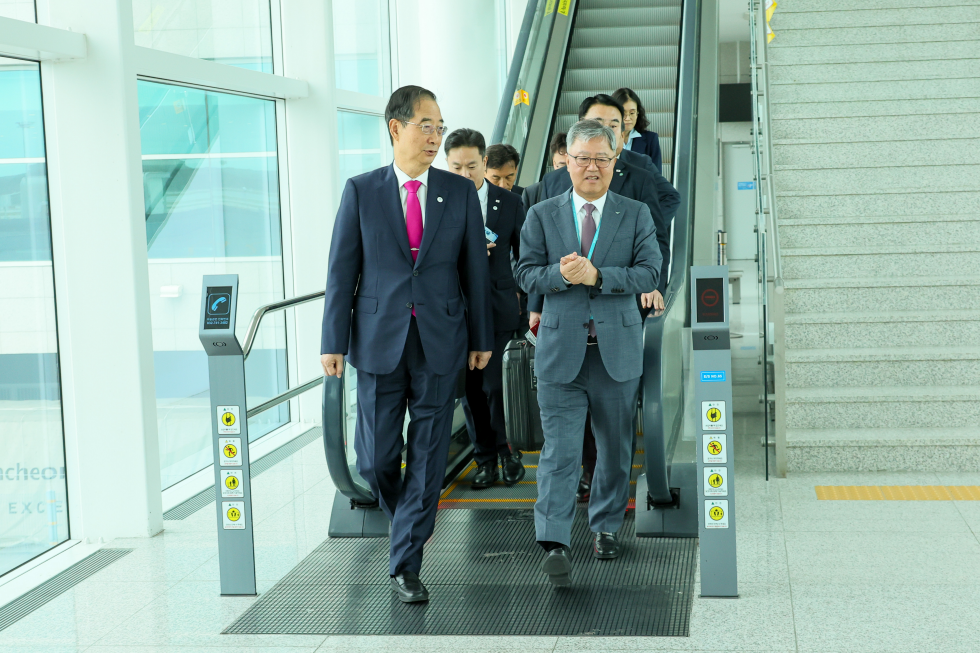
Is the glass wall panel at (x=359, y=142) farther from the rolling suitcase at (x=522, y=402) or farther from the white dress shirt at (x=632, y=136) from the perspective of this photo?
the rolling suitcase at (x=522, y=402)

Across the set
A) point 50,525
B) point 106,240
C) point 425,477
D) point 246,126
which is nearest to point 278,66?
point 246,126

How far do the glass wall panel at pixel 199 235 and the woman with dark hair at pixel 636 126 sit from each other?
8.64ft

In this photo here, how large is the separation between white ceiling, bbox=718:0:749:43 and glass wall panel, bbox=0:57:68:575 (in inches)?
537

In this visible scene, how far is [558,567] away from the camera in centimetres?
376

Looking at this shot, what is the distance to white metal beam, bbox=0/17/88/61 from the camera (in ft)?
13.1

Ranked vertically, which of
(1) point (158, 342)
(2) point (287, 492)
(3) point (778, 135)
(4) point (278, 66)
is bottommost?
(2) point (287, 492)

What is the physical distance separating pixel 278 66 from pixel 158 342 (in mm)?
2407

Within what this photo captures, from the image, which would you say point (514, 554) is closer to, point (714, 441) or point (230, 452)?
point (714, 441)

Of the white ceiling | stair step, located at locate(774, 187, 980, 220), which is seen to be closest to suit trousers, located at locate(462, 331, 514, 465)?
stair step, located at locate(774, 187, 980, 220)

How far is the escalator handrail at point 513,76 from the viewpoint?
7.40 meters

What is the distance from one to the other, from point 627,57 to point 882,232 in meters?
3.34

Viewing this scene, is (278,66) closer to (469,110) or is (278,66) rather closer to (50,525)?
(469,110)

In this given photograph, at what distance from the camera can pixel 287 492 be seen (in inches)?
218

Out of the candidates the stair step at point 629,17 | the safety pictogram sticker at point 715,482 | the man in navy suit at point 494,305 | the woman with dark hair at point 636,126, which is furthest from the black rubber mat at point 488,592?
the stair step at point 629,17
